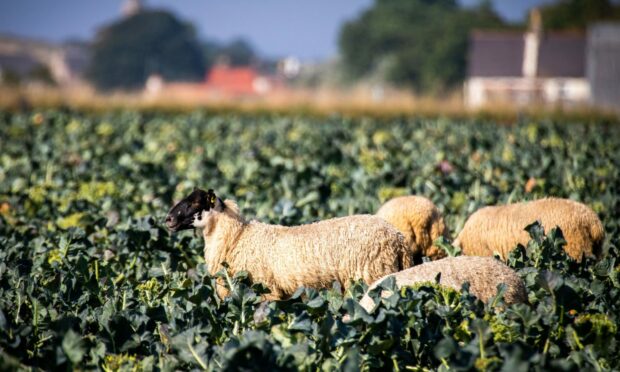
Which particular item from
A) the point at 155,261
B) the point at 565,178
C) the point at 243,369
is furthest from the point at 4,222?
the point at 565,178

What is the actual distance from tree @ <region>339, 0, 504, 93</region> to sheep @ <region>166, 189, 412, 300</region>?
2582 inches

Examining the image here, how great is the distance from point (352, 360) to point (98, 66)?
431 feet

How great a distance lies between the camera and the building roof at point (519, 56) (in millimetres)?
68375

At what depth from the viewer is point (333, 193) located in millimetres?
10484

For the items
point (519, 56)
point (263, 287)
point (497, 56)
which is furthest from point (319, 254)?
point (519, 56)

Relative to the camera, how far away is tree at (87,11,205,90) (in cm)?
12781

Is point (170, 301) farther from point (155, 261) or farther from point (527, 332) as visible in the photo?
point (527, 332)

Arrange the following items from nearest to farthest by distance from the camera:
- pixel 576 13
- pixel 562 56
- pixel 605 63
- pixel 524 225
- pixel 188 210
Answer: pixel 188 210
pixel 524 225
pixel 605 63
pixel 562 56
pixel 576 13

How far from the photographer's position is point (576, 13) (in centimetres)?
9569

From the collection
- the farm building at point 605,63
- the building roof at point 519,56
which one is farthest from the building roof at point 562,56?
the farm building at point 605,63

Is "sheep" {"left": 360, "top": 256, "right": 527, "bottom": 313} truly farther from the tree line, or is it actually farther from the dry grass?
the tree line

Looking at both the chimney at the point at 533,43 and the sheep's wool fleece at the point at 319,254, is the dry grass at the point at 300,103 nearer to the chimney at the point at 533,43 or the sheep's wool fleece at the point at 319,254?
the chimney at the point at 533,43

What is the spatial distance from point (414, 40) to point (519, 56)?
37050 millimetres

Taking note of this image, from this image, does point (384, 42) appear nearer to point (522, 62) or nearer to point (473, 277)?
point (522, 62)
